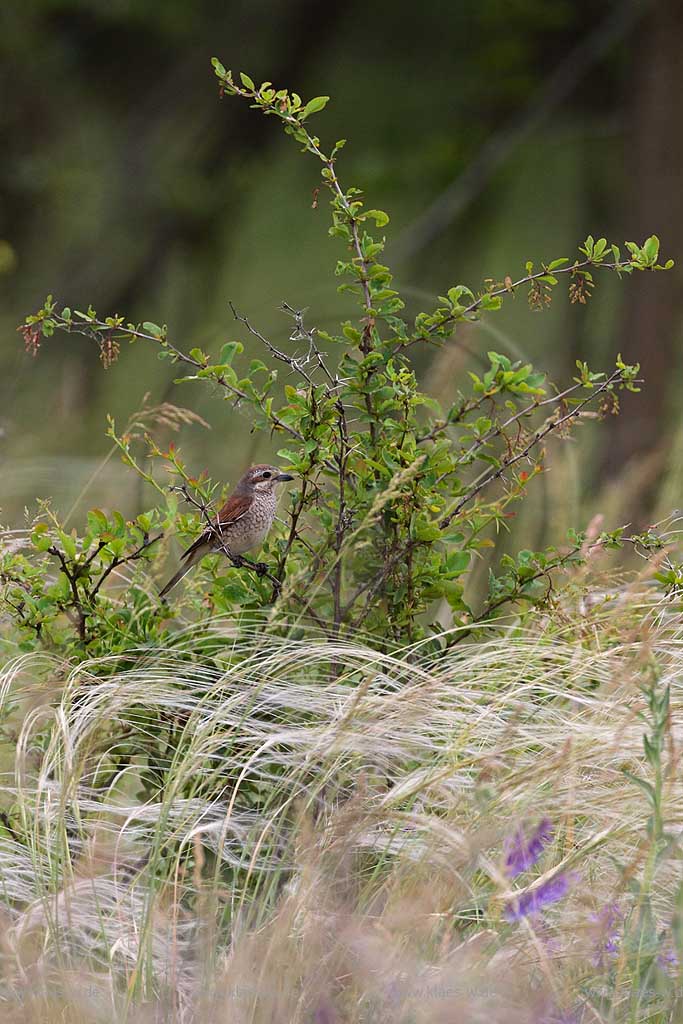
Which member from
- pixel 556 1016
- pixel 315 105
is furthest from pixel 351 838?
pixel 315 105

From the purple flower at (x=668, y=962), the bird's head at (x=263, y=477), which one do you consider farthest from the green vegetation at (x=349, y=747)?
the bird's head at (x=263, y=477)

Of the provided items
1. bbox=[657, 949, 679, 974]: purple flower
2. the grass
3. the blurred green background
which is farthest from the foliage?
the blurred green background

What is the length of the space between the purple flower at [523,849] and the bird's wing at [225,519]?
0.77 meters

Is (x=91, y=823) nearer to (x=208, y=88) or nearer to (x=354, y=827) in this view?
(x=354, y=827)

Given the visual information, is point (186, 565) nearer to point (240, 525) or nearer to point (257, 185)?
point (240, 525)

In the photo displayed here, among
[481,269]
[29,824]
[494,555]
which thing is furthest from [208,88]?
[29,824]

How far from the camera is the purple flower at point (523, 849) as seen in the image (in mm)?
1658

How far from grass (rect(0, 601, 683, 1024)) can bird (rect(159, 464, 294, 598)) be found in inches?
5.8

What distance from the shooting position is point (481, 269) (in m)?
6.68

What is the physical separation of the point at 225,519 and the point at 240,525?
0.04m

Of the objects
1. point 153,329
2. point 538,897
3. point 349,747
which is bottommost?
point 538,897

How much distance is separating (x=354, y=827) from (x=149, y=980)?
0.34m

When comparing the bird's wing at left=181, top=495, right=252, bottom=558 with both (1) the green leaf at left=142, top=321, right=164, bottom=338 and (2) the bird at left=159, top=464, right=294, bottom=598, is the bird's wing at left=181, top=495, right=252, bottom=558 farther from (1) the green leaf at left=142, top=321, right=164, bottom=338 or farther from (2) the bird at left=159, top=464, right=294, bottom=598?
(1) the green leaf at left=142, top=321, right=164, bottom=338

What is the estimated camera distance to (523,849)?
5.47 feet
